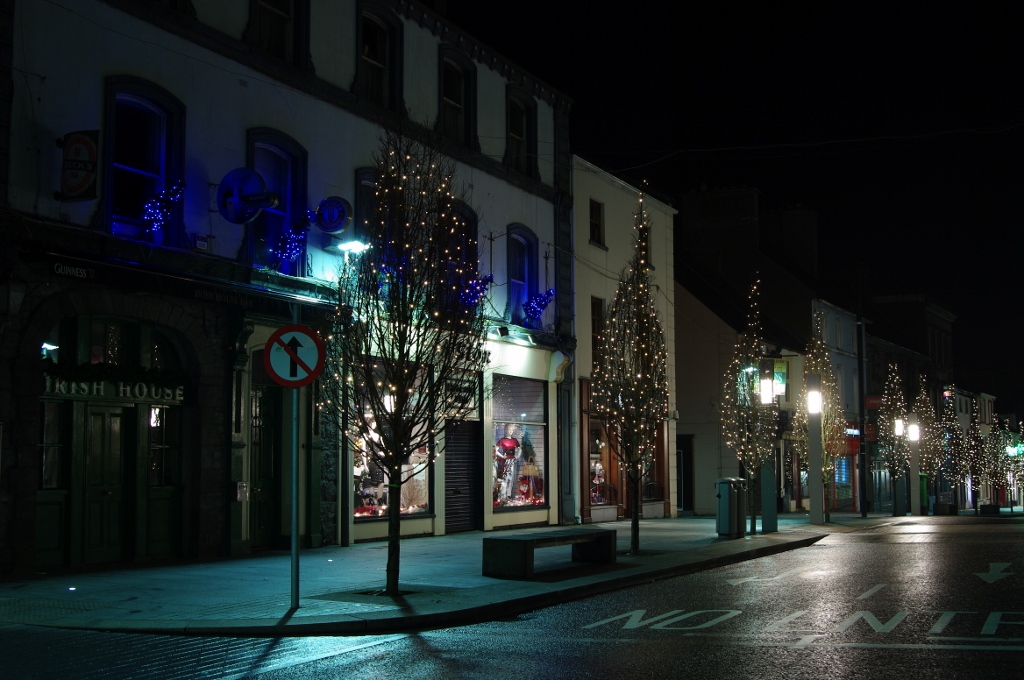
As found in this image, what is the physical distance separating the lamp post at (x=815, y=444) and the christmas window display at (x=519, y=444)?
7429 mm

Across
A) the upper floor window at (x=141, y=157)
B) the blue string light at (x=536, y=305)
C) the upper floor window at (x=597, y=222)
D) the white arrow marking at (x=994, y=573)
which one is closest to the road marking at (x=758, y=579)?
the white arrow marking at (x=994, y=573)

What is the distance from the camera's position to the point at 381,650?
385 inches

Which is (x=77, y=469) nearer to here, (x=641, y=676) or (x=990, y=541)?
(x=641, y=676)

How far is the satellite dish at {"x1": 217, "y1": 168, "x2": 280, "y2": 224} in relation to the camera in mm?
17109

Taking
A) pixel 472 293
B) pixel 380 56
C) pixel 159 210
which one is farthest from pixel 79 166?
pixel 380 56

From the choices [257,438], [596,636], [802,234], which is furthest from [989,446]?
[596,636]

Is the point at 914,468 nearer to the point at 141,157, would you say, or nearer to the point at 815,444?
the point at 815,444

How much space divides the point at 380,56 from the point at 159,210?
24.2 ft

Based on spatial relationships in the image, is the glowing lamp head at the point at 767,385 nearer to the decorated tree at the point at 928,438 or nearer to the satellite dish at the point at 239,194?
the satellite dish at the point at 239,194

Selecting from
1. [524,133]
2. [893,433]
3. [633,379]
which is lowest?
[893,433]

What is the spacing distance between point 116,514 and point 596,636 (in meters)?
8.67

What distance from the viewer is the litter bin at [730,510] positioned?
75.3 ft

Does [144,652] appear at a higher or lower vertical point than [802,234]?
lower

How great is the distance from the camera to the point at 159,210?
1574 centimetres
